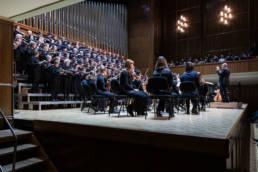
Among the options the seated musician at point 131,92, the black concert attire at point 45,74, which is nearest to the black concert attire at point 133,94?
the seated musician at point 131,92

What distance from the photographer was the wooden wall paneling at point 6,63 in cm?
339

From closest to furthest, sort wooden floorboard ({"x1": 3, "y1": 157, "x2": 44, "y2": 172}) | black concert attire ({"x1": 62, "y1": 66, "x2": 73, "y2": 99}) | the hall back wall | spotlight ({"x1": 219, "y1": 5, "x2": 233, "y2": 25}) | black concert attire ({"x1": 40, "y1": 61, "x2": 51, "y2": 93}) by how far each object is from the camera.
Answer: wooden floorboard ({"x1": 3, "y1": 157, "x2": 44, "y2": 172}) → black concert attire ({"x1": 40, "y1": 61, "x2": 51, "y2": 93}) → black concert attire ({"x1": 62, "y1": 66, "x2": 73, "y2": 99}) → the hall back wall → spotlight ({"x1": 219, "y1": 5, "x2": 233, "y2": 25})

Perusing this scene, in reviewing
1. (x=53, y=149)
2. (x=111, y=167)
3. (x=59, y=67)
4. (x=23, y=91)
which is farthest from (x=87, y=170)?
(x=59, y=67)

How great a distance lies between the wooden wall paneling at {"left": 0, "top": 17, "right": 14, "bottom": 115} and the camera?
3389 mm

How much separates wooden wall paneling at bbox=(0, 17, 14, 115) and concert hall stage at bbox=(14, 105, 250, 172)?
0.40 meters

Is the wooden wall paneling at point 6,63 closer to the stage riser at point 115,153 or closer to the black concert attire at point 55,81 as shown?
the stage riser at point 115,153

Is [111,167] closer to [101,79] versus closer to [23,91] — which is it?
[101,79]

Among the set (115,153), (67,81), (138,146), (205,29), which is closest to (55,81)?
(67,81)

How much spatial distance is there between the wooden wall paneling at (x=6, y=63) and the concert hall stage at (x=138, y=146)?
40 centimetres

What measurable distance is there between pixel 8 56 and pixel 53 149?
1.66m

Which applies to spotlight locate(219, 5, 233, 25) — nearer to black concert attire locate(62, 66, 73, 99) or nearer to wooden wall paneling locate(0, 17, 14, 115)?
black concert attire locate(62, 66, 73, 99)

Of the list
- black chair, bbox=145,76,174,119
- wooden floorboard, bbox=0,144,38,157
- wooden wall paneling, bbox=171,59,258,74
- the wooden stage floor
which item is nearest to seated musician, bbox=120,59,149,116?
black chair, bbox=145,76,174,119

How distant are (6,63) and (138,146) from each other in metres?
2.53

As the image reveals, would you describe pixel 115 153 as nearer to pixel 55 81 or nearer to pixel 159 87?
pixel 159 87
